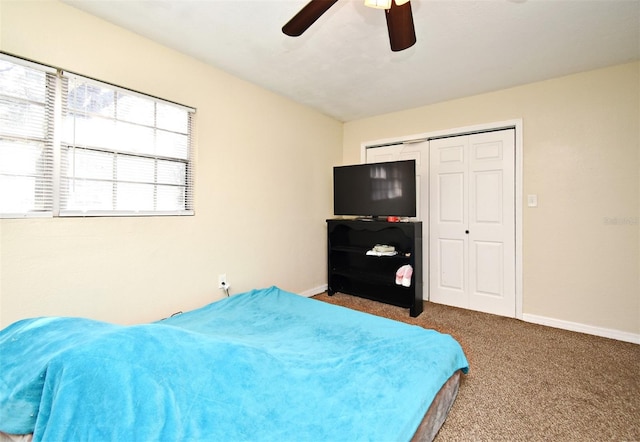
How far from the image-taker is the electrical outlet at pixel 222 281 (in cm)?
274

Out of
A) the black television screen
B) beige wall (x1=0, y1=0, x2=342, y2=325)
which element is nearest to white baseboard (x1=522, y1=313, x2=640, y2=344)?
the black television screen

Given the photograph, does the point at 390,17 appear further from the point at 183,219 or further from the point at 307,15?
the point at 183,219

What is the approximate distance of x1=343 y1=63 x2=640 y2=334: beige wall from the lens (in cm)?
251

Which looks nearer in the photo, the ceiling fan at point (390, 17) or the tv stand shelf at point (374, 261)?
the ceiling fan at point (390, 17)

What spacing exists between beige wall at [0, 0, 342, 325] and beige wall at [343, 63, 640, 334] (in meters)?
2.36

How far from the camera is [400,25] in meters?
1.53

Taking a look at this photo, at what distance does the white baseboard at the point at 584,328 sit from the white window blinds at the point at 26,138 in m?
4.26

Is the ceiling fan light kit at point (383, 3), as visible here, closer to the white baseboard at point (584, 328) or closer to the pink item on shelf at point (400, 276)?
the pink item on shelf at point (400, 276)

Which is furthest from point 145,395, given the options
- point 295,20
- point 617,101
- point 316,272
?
point 617,101

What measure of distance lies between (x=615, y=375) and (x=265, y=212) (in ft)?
10.3

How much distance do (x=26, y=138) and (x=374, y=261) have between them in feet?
11.2

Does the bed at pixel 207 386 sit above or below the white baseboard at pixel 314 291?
above

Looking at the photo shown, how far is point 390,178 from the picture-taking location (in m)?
3.35

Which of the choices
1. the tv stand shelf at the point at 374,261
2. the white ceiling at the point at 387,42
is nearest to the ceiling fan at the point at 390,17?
the white ceiling at the point at 387,42
